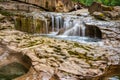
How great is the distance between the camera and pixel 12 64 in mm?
8578

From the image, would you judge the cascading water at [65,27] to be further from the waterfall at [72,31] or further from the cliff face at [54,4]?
the cliff face at [54,4]

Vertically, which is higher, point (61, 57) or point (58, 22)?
point (58, 22)

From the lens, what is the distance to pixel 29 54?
8.60 meters

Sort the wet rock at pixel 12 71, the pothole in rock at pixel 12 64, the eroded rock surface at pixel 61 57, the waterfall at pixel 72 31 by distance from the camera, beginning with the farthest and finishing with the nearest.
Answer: the waterfall at pixel 72 31 < the pothole in rock at pixel 12 64 < the wet rock at pixel 12 71 < the eroded rock surface at pixel 61 57

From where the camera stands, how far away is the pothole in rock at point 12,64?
779cm

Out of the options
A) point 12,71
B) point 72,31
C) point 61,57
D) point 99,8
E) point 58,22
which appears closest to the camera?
point 12,71

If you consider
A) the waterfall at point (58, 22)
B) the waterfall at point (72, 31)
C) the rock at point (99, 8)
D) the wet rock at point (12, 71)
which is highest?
the rock at point (99, 8)

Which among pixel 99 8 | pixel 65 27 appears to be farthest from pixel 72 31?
pixel 99 8

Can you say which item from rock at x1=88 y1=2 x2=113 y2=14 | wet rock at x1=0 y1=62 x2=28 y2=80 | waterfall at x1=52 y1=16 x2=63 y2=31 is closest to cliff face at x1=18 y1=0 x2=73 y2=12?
rock at x1=88 y1=2 x2=113 y2=14

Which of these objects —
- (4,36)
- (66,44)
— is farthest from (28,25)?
(66,44)

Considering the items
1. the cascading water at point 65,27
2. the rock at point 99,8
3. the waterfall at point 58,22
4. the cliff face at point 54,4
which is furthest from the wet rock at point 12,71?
the rock at point 99,8

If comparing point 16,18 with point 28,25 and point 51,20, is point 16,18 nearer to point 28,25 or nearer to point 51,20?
point 28,25

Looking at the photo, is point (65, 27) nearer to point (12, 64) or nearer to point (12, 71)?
point (12, 64)

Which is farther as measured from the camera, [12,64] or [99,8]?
[99,8]
